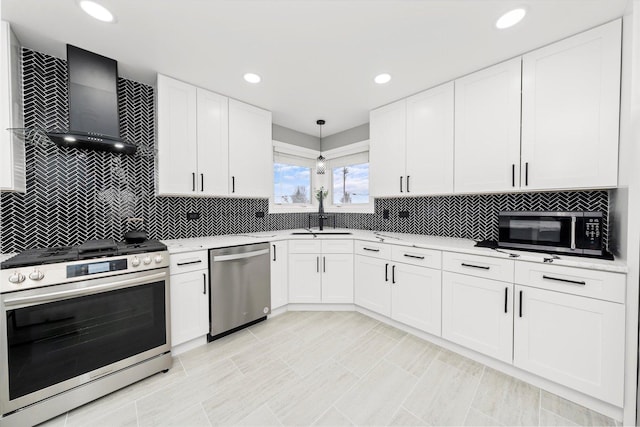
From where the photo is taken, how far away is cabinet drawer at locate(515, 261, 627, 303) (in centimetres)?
141

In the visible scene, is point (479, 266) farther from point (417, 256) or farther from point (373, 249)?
point (373, 249)

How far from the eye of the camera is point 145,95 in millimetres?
2414

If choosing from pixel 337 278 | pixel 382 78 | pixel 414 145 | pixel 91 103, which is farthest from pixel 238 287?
pixel 382 78

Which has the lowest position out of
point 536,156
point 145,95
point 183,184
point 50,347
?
point 50,347

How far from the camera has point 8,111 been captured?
1611 millimetres

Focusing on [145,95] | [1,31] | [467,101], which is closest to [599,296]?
[467,101]

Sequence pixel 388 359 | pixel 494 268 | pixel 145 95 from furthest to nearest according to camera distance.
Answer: pixel 145 95
pixel 388 359
pixel 494 268

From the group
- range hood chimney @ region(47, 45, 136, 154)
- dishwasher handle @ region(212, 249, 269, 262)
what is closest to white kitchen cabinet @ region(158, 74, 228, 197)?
range hood chimney @ region(47, 45, 136, 154)

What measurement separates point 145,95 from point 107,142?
815 millimetres

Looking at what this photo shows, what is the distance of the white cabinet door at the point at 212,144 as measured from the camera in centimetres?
244

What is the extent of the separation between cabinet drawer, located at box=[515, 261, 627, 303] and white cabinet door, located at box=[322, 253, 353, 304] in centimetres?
160

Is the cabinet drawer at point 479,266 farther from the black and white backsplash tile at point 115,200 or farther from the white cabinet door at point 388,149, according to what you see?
the white cabinet door at point 388,149

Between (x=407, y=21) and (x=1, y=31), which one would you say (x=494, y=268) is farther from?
(x=1, y=31)

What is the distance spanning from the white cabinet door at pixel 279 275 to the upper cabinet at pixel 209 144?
0.71 m
